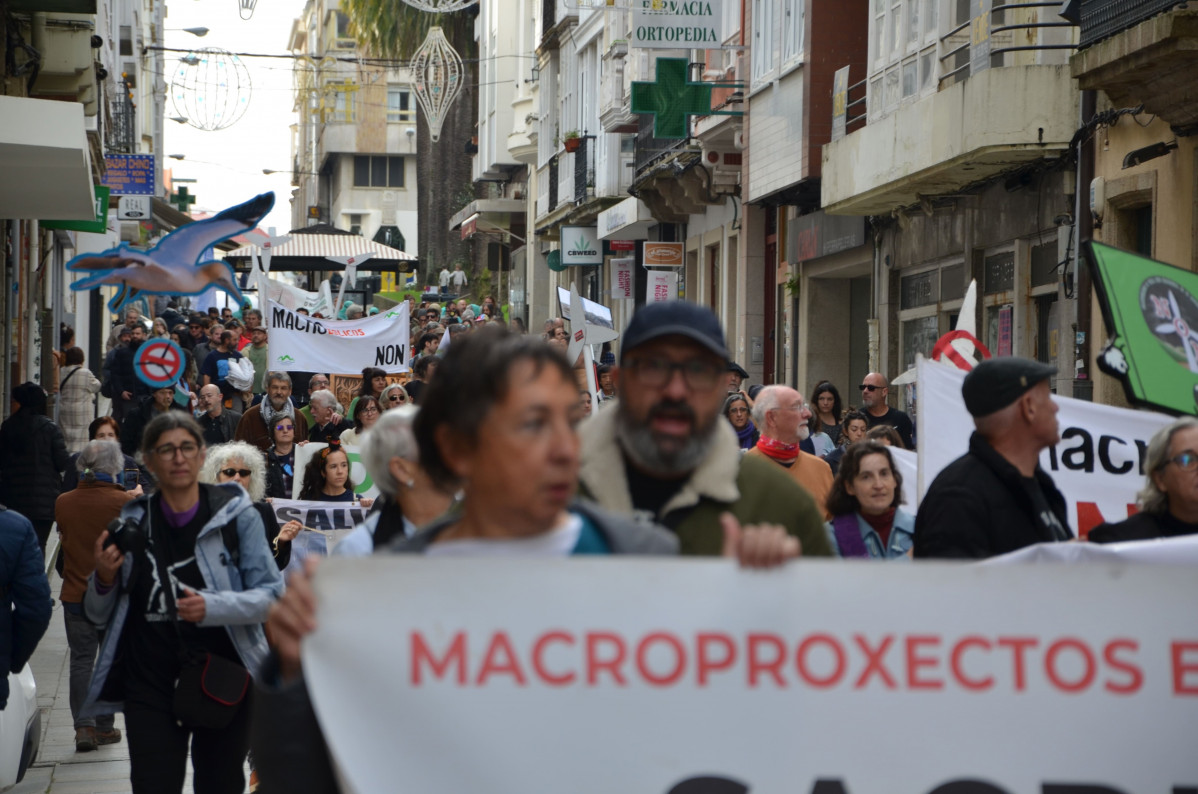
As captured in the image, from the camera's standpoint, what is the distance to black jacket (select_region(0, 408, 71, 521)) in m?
13.1

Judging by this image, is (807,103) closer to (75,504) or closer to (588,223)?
(75,504)

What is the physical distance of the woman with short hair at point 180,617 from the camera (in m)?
5.64

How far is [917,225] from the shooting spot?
68.9ft

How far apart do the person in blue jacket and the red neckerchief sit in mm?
3662

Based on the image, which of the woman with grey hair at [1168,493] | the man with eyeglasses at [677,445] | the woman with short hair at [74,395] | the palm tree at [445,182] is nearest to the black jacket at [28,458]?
the woman with short hair at [74,395]

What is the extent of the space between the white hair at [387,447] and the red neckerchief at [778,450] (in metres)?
4.04

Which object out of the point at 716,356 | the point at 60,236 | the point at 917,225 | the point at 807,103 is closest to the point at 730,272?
the point at 807,103

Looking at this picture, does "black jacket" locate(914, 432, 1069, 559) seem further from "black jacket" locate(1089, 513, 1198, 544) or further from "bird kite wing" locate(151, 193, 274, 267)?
"bird kite wing" locate(151, 193, 274, 267)

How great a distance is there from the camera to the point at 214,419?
14.6 meters

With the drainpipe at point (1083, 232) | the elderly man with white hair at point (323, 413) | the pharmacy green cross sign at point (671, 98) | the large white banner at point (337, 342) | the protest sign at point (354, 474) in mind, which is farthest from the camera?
the pharmacy green cross sign at point (671, 98)

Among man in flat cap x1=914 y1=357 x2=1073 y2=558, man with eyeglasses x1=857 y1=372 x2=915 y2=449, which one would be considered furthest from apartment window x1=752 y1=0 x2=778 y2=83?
man in flat cap x1=914 y1=357 x2=1073 y2=558

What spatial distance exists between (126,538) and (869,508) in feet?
10.1

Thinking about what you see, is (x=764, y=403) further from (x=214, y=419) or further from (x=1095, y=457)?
(x=214, y=419)

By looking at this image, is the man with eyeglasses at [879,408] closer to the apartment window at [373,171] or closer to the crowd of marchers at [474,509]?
the crowd of marchers at [474,509]
